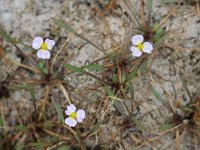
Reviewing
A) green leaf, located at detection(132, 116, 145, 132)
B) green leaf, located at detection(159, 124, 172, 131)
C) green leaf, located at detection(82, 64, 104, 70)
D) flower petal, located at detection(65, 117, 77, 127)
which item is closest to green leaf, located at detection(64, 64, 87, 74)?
green leaf, located at detection(82, 64, 104, 70)

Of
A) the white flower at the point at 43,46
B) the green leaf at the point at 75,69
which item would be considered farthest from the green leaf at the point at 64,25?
the green leaf at the point at 75,69

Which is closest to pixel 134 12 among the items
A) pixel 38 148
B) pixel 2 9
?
pixel 2 9

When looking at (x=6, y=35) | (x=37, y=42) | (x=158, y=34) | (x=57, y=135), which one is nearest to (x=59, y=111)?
(x=57, y=135)

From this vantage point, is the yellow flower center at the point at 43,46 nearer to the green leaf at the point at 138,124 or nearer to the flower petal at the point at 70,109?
the flower petal at the point at 70,109

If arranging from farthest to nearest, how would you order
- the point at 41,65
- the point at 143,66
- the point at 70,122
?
the point at 41,65 < the point at 143,66 < the point at 70,122

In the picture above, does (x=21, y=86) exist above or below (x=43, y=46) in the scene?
below

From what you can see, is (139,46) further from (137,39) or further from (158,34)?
(158,34)

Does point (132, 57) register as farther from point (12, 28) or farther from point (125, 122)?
point (12, 28)
